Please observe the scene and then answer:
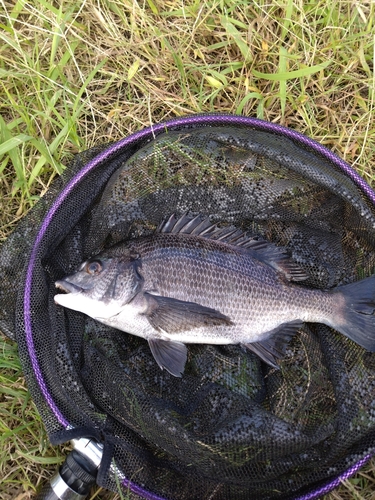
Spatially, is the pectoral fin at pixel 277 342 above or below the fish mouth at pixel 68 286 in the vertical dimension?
below

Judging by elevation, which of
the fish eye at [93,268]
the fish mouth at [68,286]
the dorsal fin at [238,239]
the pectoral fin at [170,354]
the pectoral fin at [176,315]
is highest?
the dorsal fin at [238,239]

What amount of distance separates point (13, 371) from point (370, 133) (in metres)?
3.21

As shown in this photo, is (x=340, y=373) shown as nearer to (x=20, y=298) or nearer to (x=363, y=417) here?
(x=363, y=417)

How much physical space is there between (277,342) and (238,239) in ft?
2.33

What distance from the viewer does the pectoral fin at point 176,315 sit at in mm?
2908

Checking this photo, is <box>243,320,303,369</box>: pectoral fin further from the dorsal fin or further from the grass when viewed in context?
the grass

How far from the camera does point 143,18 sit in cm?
362

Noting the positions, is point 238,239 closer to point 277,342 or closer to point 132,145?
point 277,342

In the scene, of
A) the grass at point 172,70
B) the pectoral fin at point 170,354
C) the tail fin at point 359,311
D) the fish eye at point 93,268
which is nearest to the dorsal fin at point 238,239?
the tail fin at point 359,311

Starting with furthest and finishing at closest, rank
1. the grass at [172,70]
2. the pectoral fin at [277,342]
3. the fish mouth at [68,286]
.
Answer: the grass at [172,70] → the pectoral fin at [277,342] → the fish mouth at [68,286]

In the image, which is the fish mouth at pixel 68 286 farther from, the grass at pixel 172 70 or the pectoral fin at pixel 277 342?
the pectoral fin at pixel 277 342

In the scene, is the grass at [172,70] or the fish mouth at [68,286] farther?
the grass at [172,70]

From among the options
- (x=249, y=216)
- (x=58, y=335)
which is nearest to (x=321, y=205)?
(x=249, y=216)

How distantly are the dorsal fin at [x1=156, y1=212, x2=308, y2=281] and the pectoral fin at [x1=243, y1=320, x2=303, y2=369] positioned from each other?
1.02 ft
